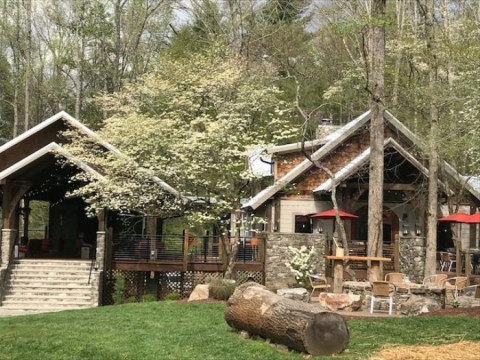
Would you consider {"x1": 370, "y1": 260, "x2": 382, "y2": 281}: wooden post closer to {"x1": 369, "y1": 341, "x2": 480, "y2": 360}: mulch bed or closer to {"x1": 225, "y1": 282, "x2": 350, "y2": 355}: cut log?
{"x1": 225, "y1": 282, "x2": 350, "y2": 355}: cut log

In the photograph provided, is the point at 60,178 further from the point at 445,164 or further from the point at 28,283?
the point at 445,164

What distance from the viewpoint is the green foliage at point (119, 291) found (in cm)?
2005

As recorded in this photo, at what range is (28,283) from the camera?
20984 mm

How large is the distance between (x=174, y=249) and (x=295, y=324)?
1310 cm

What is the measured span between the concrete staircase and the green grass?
5.88 metres

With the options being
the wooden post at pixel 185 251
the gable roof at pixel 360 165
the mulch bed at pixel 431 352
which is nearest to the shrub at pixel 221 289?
the wooden post at pixel 185 251

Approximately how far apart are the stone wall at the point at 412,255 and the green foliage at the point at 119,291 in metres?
9.11

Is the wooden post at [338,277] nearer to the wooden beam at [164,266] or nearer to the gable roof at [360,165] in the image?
the wooden beam at [164,266]

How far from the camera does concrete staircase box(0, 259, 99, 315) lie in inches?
775

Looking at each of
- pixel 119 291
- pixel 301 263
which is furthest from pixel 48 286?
pixel 301 263

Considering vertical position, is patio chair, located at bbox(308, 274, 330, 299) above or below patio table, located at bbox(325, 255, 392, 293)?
below

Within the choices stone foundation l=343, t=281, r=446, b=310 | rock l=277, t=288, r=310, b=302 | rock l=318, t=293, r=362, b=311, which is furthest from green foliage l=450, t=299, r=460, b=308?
rock l=277, t=288, r=310, b=302

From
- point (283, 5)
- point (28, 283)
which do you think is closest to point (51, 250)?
point (28, 283)

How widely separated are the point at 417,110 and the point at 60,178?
1381cm
